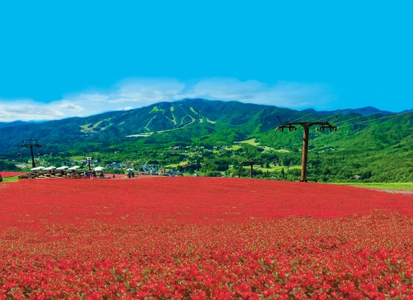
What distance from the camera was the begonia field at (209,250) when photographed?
8.62m

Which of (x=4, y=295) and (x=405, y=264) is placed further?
(x=405, y=264)

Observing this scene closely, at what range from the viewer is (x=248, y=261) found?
36.6ft

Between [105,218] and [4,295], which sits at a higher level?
[4,295]

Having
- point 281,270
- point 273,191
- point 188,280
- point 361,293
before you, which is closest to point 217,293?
point 188,280

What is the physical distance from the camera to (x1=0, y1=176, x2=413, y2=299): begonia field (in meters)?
8.62

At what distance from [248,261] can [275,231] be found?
512cm

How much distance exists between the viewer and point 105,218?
848 inches

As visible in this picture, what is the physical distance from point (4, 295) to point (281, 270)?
8284 mm

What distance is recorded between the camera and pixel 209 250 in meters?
12.5

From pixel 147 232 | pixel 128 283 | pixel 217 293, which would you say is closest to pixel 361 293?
pixel 217 293

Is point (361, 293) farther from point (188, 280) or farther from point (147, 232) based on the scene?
point (147, 232)

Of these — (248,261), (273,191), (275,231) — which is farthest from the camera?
(273,191)

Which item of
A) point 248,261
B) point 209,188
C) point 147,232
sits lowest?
point 209,188

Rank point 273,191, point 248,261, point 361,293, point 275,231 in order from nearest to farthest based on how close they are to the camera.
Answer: point 361,293 → point 248,261 → point 275,231 → point 273,191
